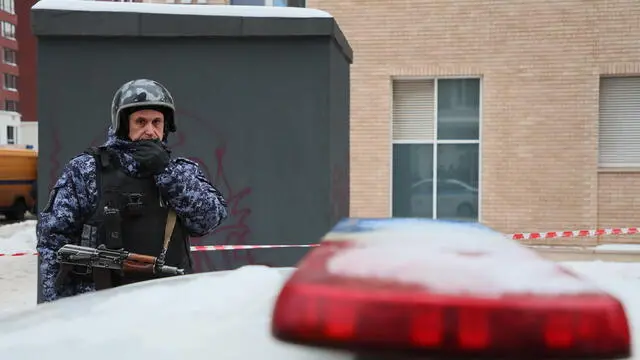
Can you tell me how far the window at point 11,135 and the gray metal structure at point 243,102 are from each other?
5142 centimetres

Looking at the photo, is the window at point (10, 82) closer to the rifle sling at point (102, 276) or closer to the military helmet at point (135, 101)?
the military helmet at point (135, 101)

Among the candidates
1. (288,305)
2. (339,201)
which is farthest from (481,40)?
(288,305)

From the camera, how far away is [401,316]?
87 centimetres

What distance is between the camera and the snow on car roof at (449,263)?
931 mm

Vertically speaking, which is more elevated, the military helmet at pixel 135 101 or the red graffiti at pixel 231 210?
the military helmet at pixel 135 101

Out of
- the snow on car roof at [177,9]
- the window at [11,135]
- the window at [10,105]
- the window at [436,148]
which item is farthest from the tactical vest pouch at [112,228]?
the window at [10,105]

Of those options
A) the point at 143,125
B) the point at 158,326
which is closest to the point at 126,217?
the point at 143,125

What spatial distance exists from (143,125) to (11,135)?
55122 mm

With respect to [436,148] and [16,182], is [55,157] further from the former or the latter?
[16,182]

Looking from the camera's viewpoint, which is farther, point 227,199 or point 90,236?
point 227,199

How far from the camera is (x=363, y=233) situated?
1.30 m

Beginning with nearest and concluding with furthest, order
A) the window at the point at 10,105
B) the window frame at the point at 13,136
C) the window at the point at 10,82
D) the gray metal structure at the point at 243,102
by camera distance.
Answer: the gray metal structure at the point at 243,102, the window frame at the point at 13,136, the window at the point at 10,105, the window at the point at 10,82

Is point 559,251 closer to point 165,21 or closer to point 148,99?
point 165,21

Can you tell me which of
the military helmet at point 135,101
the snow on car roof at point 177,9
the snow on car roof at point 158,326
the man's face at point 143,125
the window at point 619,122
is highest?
the snow on car roof at point 177,9
